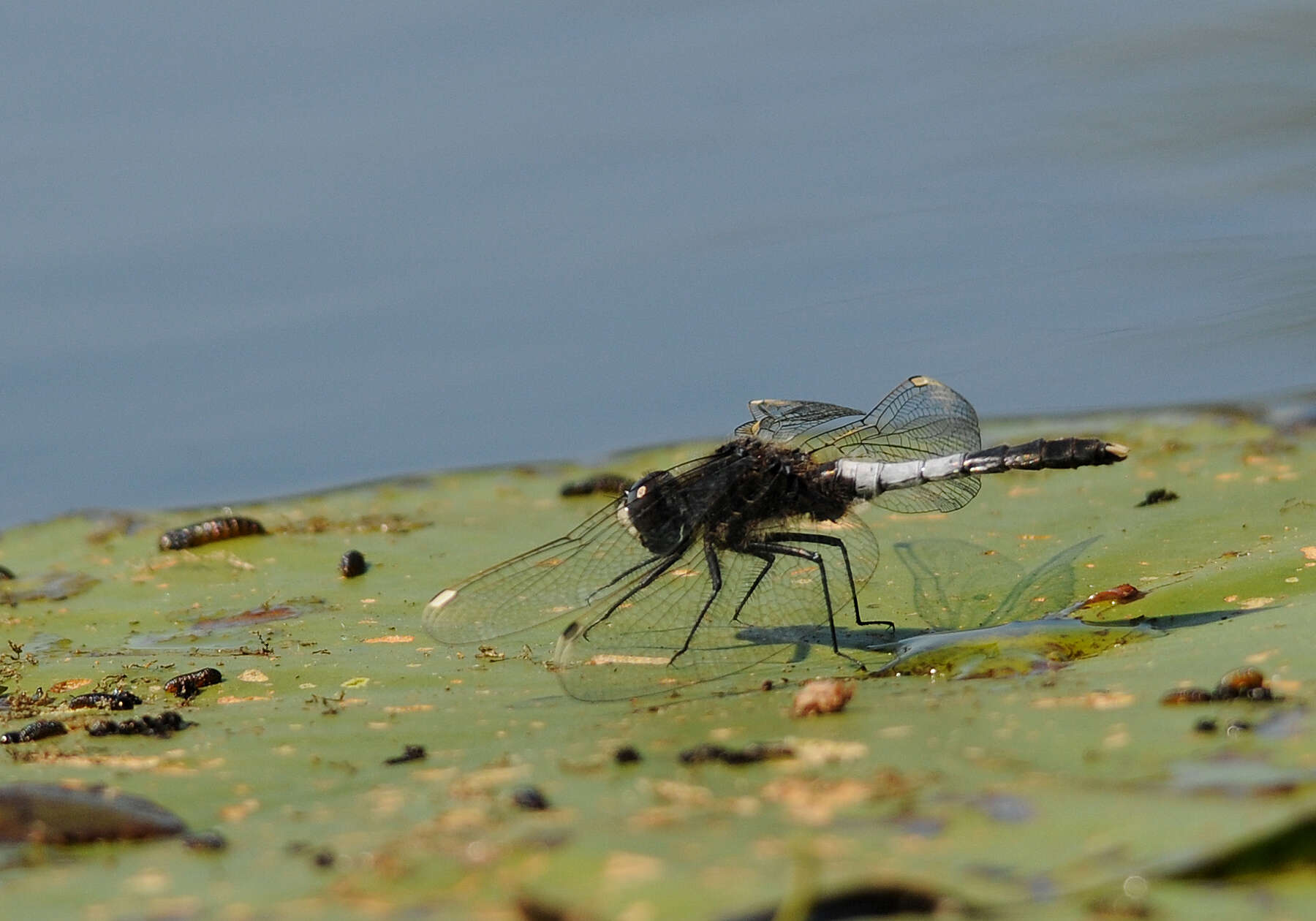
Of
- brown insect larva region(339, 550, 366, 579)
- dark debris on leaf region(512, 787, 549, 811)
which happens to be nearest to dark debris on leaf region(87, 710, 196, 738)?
dark debris on leaf region(512, 787, 549, 811)

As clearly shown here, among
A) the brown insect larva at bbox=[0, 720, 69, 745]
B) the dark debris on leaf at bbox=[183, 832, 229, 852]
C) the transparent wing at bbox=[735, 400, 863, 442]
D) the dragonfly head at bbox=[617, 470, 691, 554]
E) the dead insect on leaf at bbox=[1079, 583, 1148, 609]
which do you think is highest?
the transparent wing at bbox=[735, 400, 863, 442]

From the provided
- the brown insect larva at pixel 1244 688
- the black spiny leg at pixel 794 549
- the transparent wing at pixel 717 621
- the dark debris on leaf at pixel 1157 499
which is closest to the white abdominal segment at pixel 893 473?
the transparent wing at pixel 717 621

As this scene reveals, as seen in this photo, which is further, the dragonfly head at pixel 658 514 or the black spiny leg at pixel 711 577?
the dragonfly head at pixel 658 514

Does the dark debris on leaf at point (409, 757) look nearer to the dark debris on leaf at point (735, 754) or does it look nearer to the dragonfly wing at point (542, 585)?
the dark debris on leaf at point (735, 754)

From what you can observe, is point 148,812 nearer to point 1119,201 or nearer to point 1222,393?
point 1222,393

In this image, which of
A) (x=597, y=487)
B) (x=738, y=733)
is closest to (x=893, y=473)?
(x=738, y=733)

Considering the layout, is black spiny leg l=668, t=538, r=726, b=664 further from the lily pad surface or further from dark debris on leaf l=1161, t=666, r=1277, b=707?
dark debris on leaf l=1161, t=666, r=1277, b=707

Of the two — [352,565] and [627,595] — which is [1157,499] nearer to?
[627,595]

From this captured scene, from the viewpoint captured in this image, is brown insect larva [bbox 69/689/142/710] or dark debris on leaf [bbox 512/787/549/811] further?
brown insect larva [bbox 69/689/142/710]
